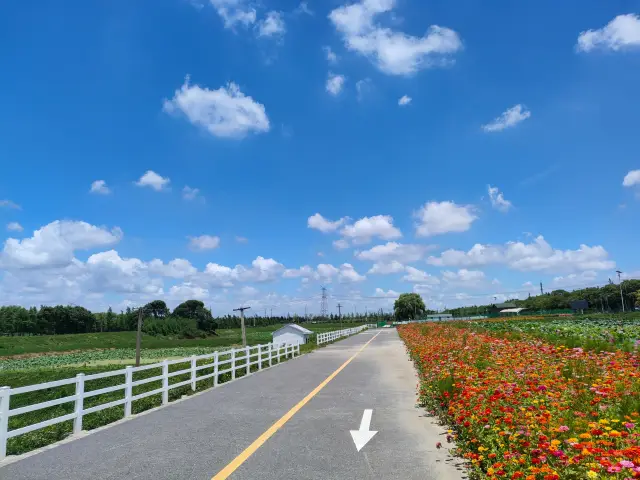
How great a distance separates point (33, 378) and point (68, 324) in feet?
409

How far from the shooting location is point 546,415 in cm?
532

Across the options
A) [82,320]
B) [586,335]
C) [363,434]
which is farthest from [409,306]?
[363,434]

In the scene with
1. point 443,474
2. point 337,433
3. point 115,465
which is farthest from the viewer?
point 337,433

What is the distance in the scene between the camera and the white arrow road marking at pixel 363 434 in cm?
723

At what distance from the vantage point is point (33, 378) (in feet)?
101

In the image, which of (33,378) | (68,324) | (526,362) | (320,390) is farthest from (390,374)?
(68,324)

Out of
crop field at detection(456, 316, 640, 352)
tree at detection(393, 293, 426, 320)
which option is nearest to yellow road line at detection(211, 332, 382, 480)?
crop field at detection(456, 316, 640, 352)

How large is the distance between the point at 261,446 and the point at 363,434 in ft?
5.94

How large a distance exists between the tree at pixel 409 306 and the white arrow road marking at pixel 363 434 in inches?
6507

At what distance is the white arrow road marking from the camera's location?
7.23m

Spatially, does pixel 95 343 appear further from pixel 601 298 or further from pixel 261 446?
pixel 601 298

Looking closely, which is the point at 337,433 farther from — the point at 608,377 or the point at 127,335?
the point at 127,335

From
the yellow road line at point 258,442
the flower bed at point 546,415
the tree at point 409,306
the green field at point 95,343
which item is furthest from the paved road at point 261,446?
the tree at point 409,306

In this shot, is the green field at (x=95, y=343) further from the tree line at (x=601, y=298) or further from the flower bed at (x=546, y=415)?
the tree line at (x=601, y=298)
